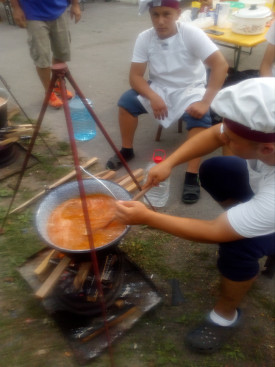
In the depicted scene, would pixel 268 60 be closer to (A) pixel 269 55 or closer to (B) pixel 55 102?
(A) pixel 269 55

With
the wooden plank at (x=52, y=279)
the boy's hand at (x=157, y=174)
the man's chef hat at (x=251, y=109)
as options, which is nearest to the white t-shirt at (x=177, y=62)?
the boy's hand at (x=157, y=174)

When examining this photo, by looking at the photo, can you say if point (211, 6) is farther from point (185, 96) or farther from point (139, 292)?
point (139, 292)

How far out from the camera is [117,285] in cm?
207

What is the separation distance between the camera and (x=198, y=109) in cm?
288

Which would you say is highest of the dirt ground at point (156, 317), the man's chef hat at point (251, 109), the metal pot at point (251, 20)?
the man's chef hat at point (251, 109)

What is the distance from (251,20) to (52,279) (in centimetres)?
321

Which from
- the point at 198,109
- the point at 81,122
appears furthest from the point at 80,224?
the point at 81,122

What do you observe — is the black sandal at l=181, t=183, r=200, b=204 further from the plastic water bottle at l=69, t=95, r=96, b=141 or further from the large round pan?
the plastic water bottle at l=69, t=95, r=96, b=141

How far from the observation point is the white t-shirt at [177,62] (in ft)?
9.48

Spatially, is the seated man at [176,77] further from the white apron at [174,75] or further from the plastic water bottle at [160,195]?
the plastic water bottle at [160,195]

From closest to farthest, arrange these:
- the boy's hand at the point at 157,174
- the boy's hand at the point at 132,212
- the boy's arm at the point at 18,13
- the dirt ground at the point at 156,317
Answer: the boy's hand at the point at 132,212 → the dirt ground at the point at 156,317 → the boy's hand at the point at 157,174 → the boy's arm at the point at 18,13

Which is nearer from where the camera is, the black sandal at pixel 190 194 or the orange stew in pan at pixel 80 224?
the orange stew in pan at pixel 80 224

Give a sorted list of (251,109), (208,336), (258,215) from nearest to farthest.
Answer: (251,109) → (258,215) → (208,336)

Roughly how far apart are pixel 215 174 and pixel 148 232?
0.79m
